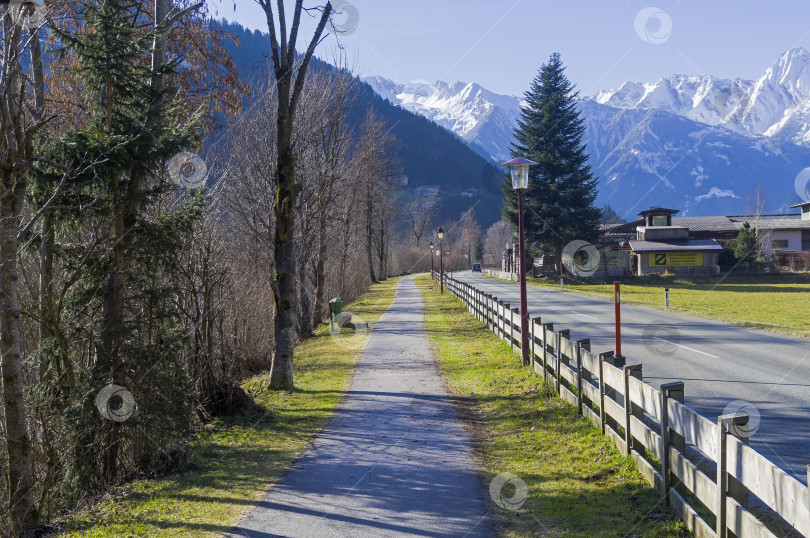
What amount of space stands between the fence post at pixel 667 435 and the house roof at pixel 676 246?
1993 inches

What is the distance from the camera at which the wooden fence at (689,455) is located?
3.44m

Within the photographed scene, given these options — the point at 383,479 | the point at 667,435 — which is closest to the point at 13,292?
the point at 383,479

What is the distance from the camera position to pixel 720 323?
786 inches

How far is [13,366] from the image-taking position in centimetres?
588

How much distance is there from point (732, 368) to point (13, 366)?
1120 centimetres

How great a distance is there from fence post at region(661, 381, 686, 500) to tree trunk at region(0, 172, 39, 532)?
574 cm

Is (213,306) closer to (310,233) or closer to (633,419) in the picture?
(633,419)

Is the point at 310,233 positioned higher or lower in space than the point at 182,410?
higher

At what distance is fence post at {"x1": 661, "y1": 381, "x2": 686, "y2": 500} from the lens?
16.4 ft

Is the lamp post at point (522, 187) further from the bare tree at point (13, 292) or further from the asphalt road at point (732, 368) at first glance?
the bare tree at point (13, 292)

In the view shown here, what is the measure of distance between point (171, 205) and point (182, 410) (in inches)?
190

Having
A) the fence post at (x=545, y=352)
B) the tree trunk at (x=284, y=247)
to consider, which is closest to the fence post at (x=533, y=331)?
the fence post at (x=545, y=352)

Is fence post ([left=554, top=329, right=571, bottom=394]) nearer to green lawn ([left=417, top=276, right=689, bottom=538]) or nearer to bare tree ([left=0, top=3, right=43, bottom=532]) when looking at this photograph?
green lawn ([left=417, top=276, right=689, bottom=538])

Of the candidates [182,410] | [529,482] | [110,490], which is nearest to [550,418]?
[529,482]
